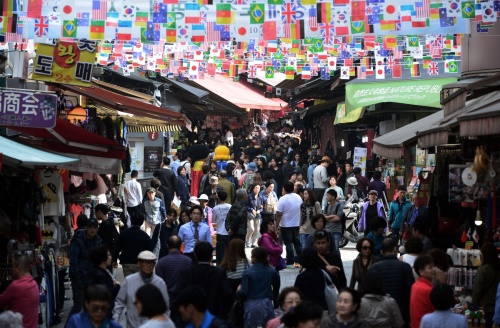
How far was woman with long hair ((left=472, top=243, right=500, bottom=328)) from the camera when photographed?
1181cm

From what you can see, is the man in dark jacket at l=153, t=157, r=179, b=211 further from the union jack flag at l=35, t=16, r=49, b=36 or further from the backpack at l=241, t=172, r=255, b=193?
the union jack flag at l=35, t=16, r=49, b=36

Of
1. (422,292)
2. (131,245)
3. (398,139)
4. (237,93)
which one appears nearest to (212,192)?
(398,139)

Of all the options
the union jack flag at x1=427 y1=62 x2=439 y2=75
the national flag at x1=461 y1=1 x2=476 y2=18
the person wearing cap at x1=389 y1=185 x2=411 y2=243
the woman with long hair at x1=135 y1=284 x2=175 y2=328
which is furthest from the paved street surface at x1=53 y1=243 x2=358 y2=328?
the woman with long hair at x1=135 y1=284 x2=175 y2=328

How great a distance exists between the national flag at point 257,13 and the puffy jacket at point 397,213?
564cm

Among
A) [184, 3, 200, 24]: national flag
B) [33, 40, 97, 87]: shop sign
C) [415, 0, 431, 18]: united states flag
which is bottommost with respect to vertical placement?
[33, 40, 97, 87]: shop sign

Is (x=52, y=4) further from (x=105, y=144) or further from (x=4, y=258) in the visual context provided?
(x=4, y=258)

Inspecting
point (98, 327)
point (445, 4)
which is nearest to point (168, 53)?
point (445, 4)

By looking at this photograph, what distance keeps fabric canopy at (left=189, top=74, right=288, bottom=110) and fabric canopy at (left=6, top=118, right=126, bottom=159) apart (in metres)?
26.1

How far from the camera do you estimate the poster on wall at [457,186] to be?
1388cm

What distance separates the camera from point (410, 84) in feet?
A: 91.9

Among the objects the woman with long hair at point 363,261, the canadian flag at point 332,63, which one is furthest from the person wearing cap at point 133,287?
the canadian flag at point 332,63

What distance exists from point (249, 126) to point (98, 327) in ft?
168

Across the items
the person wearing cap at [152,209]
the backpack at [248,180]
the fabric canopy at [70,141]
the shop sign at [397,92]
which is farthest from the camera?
the backpack at [248,180]

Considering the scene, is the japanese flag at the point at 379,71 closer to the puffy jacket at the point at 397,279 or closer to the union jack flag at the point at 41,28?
the union jack flag at the point at 41,28
